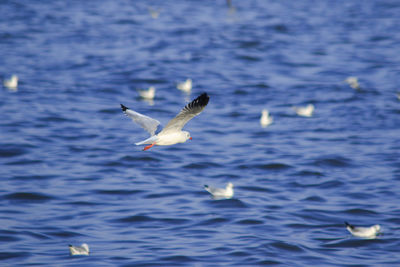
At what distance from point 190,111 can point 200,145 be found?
6.48 metres

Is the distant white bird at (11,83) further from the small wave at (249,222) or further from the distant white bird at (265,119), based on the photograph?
the small wave at (249,222)

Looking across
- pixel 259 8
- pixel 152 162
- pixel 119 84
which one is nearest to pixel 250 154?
pixel 152 162

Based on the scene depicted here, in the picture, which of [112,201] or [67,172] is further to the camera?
[67,172]

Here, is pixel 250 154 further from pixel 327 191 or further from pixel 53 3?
pixel 53 3

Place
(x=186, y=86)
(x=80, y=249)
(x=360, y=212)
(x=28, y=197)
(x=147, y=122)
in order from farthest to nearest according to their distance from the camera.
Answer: (x=186, y=86)
(x=28, y=197)
(x=360, y=212)
(x=147, y=122)
(x=80, y=249)

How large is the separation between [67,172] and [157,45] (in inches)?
529

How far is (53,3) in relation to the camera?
31.9m

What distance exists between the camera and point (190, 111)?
28.0 feet

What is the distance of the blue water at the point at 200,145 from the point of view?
384 inches

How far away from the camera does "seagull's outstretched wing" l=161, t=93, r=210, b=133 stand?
27.5ft

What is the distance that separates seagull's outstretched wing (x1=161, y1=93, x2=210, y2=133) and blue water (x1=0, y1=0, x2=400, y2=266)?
176 centimetres

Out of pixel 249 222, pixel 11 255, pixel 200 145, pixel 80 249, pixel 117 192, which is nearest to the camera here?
pixel 80 249

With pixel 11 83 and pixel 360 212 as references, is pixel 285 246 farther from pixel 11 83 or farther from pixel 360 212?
pixel 11 83

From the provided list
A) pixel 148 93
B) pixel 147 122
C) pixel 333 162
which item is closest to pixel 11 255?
pixel 147 122
